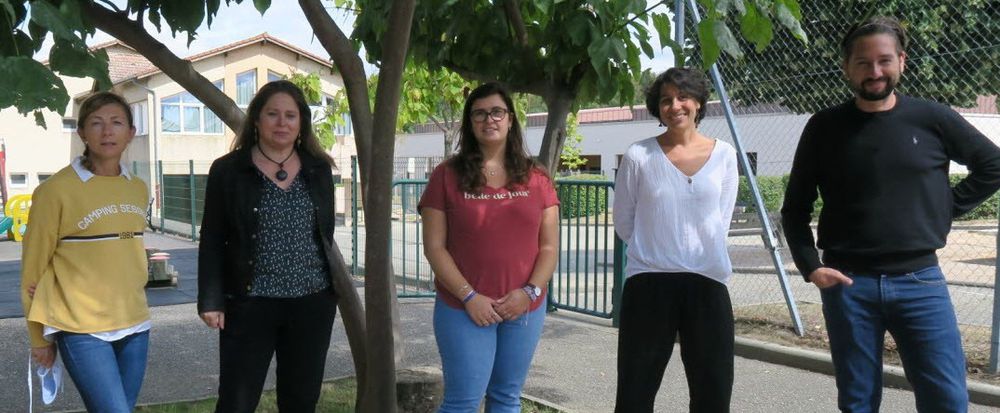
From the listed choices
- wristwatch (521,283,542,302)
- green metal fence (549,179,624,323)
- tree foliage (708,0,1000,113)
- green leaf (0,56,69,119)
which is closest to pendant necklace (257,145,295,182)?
wristwatch (521,283,542,302)

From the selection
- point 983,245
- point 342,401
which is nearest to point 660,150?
point 342,401

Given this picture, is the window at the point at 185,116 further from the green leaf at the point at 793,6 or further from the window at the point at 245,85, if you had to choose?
the green leaf at the point at 793,6

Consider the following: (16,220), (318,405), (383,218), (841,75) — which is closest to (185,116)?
(16,220)

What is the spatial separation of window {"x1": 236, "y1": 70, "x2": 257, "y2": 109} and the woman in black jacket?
3270cm

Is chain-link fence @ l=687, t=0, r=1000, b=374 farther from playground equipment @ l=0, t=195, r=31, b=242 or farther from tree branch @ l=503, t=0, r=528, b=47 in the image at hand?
playground equipment @ l=0, t=195, r=31, b=242

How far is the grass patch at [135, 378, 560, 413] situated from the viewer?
5.21 m

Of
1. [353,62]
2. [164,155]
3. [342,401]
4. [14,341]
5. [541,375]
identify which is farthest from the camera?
[164,155]

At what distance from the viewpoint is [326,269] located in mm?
3568

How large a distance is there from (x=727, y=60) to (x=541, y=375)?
11.9ft

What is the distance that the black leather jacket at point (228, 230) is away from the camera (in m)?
3.38

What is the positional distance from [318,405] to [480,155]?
2359 mm

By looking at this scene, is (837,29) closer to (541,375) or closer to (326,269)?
(541,375)

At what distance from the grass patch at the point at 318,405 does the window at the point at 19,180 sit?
34.6 meters

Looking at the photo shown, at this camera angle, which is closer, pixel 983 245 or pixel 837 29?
pixel 837 29
